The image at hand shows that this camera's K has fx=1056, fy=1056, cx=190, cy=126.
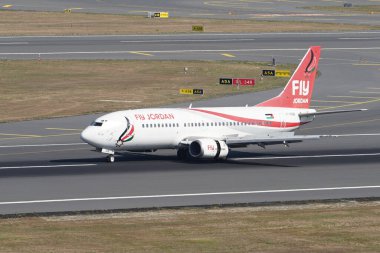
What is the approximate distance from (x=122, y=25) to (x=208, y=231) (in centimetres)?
13516

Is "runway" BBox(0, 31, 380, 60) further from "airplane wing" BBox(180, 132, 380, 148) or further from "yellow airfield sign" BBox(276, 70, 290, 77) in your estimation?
"airplane wing" BBox(180, 132, 380, 148)

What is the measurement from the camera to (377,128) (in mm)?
92312

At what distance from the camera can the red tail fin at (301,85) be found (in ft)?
260

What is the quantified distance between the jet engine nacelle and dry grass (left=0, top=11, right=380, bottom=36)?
99918mm

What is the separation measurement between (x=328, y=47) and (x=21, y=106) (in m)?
61.6

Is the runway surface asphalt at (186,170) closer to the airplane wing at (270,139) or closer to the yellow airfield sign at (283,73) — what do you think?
the airplane wing at (270,139)

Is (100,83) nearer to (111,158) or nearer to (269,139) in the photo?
(111,158)

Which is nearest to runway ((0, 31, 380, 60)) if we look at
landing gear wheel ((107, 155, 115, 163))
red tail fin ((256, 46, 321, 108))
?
red tail fin ((256, 46, 321, 108))

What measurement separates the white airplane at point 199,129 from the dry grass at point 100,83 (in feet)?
86.6

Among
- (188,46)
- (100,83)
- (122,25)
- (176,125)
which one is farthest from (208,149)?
(122,25)

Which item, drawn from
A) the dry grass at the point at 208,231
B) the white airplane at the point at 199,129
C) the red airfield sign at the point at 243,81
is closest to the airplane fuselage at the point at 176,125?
the white airplane at the point at 199,129

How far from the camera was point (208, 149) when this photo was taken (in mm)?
72438

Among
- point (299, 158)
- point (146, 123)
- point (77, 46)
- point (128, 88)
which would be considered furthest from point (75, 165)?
point (77, 46)

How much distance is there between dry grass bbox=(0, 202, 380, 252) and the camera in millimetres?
46125
